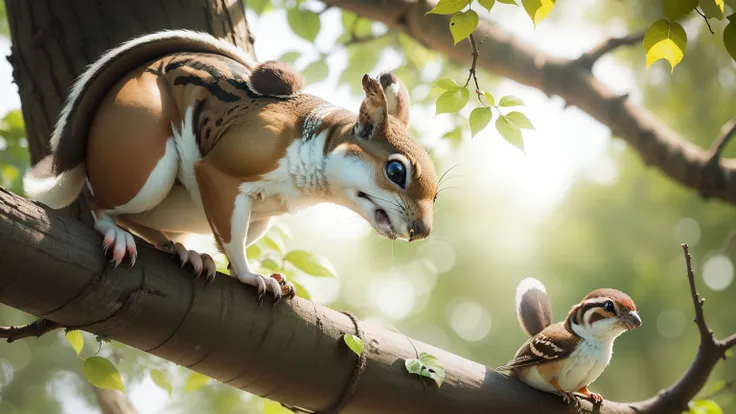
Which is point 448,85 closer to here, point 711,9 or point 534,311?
point 711,9

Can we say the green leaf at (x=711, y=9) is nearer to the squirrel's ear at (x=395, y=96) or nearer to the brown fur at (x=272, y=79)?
the squirrel's ear at (x=395, y=96)

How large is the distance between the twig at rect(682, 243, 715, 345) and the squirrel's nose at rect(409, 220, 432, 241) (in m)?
0.52

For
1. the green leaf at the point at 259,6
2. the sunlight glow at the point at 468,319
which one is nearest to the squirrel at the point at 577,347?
the green leaf at the point at 259,6

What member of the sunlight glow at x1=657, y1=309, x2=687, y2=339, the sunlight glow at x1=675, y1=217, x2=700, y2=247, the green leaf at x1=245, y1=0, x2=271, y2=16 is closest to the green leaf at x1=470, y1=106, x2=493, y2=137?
the green leaf at x1=245, y1=0, x2=271, y2=16

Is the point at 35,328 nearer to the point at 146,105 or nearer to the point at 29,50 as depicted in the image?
the point at 146,105

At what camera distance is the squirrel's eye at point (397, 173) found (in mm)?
1395

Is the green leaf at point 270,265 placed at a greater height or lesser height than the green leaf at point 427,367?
lesser

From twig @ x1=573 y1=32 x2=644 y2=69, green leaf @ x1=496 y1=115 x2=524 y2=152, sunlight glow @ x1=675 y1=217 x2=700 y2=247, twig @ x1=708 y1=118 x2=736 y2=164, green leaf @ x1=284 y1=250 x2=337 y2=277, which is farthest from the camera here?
sunlight glow @ x1=675 y1=217 x2=700 y2=247

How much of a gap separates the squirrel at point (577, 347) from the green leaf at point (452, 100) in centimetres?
58

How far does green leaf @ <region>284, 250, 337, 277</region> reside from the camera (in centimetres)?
184

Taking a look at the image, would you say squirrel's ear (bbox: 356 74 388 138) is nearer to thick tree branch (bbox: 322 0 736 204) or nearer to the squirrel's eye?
the squirrel's eye

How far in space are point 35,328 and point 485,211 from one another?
23.5 feet

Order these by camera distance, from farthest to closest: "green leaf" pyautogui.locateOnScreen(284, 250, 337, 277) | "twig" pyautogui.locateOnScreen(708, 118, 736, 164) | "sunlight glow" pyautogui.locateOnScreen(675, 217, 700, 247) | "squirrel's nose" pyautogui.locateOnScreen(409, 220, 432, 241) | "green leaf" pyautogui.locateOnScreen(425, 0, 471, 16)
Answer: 1. "sunlight glow" pyautogui.locateOnScreen(675, 217, 700, 247)
2. "twig" pyautogui.locateOnScreen(708, 118, 736, 164)
3. "green leaf" pyautogui.locateOnScreen(284, 250, 337, 277)
4. "squirrel's nose" pyautogui.locateOnScreen(409, 220, 432, 241)
5. "green leaf" pyautogui.locateOnScreen(425, 0, 471, 16)

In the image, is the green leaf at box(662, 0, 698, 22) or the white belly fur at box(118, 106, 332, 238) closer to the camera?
the green leaf at box(662, 0, 698, 22)
